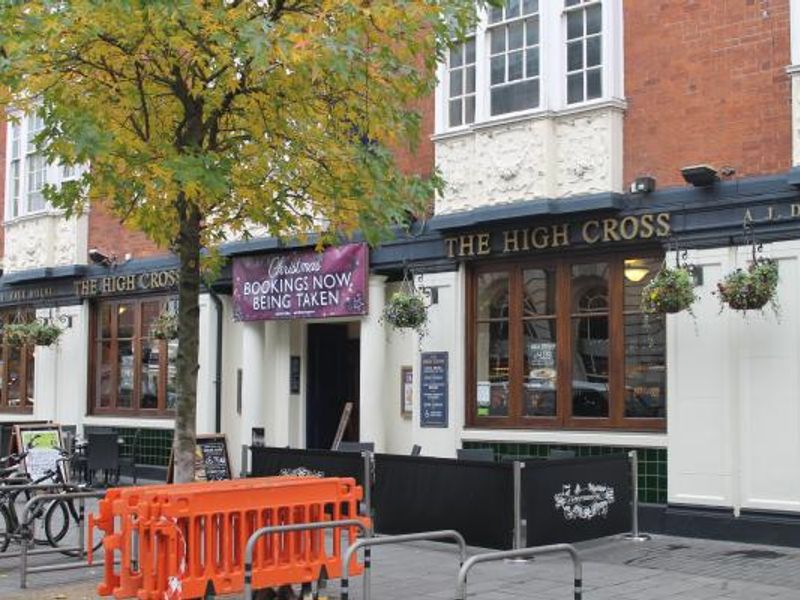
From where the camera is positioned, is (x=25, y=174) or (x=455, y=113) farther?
(x=25, y=174)

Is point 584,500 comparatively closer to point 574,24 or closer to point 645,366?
point 645,366

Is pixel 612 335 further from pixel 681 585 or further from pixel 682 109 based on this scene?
pixel 681 585

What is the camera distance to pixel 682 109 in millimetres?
12992

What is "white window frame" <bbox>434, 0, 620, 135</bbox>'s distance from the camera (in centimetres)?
1352

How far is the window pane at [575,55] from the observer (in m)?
13.9

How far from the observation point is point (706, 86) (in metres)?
12.8

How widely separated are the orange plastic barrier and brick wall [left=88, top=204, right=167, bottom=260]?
11.9m

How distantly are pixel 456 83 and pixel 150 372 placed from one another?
849 centimetres

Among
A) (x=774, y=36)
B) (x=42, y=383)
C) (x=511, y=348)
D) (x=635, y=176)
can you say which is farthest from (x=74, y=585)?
(x=42, y=383)

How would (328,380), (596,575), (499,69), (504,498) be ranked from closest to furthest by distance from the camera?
(596,575), (504,498), (499,69), (328,380)

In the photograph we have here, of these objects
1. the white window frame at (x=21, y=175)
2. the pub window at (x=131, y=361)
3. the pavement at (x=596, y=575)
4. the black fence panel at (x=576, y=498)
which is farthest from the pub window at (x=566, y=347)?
the white window frame at (x=21, y=175)

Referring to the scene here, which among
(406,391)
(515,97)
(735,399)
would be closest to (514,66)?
(515,97)

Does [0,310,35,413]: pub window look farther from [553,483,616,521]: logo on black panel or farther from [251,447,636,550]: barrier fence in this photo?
[553,483,616,521]: logo on black panel

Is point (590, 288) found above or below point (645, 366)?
above
